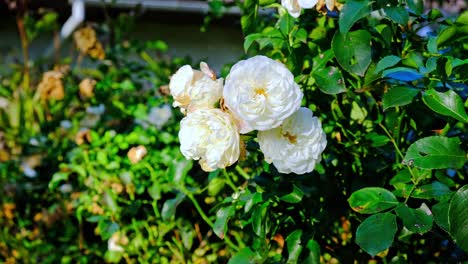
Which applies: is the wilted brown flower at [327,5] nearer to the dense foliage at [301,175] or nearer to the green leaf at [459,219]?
the dense foliage at [301,175]

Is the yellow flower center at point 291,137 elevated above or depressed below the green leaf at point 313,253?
above

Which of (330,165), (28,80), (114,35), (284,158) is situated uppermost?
(284,158)

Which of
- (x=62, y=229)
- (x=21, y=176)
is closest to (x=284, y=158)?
(x=62, y=229)

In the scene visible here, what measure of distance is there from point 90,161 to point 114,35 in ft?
4.17

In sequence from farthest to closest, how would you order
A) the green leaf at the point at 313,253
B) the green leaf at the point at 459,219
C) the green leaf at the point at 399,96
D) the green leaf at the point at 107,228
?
the green leaf at the point at 107,228 < the green leaf at the point at 313,253 < the green leaf at the point at 399,96 < the green leaf at the point at 459,219

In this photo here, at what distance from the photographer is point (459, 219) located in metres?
1.01

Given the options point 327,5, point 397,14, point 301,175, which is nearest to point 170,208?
point 301,175

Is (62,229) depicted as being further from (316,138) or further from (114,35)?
(316,138)

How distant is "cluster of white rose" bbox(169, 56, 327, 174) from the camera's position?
109cm

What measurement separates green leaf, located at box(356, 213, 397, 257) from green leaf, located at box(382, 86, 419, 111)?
24 centimetres

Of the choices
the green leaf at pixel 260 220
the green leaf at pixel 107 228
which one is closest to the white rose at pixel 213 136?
the green leaf at pixel 260 220

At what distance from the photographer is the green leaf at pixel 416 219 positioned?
1075 millimetres

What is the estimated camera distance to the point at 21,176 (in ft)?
9.30

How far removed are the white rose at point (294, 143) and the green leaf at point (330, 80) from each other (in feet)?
0.51
